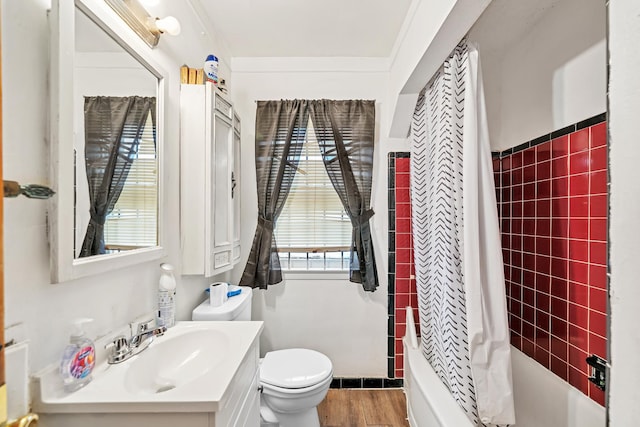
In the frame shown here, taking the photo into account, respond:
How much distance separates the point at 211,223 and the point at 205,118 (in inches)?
21.9

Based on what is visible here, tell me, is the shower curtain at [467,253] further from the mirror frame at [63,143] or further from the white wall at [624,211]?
the mirror frame at [63,143]

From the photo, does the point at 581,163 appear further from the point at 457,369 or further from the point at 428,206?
the point at 457,369

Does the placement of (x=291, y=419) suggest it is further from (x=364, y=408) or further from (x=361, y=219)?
(x=361, y=219)

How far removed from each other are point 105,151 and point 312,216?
1468mm

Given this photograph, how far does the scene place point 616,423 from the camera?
0.39 metres

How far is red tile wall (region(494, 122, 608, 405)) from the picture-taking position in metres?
1.35

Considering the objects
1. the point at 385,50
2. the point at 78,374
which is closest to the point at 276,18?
the point at 385,50

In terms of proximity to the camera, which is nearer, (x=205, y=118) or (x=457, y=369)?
(x=457, y=369)

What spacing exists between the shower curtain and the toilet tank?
110 cm

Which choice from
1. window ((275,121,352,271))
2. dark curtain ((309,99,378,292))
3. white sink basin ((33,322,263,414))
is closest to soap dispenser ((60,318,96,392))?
white sink basin ((33,322,263,414))

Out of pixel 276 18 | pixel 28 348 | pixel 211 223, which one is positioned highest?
pixel 276 18

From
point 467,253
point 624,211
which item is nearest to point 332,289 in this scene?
point 467,253

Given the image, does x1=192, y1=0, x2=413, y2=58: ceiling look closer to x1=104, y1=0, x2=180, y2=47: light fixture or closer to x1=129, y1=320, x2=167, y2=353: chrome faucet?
x1=104, y1=0, x2=180, y2=47: light fixture

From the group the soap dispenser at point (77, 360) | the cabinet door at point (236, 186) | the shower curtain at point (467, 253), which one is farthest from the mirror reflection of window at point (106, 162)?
the shower curtain at point (467, 253)
